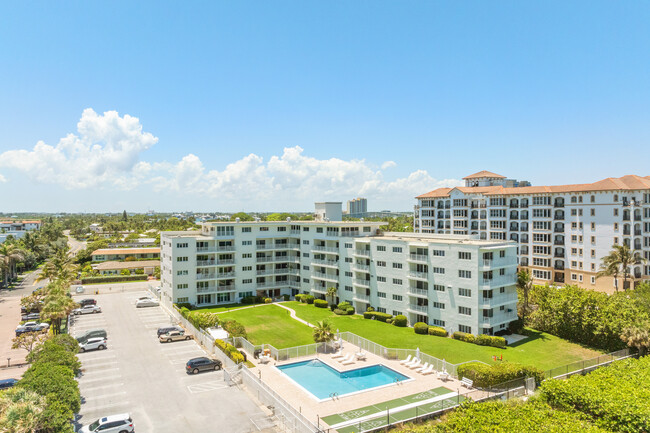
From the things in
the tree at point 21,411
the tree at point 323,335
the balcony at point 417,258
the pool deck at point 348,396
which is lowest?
the pool deck at point 348,396

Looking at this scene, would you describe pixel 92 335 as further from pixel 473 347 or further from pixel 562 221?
pixel 562 221

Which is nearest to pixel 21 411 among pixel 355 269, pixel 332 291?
pixel 355 269

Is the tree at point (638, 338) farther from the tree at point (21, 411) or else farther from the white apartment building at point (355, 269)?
the tree at point (21, 411)

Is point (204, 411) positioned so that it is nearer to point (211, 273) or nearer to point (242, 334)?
point (242, 334)

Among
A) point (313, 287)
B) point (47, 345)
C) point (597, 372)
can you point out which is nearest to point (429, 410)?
point (597, 372)

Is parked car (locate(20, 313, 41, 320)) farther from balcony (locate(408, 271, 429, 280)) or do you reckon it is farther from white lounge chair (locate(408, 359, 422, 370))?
balcony (locate(408, 271, 429, 280))

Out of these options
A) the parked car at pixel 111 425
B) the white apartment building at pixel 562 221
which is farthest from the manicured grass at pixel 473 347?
the white apartment building at pixel 562 221
